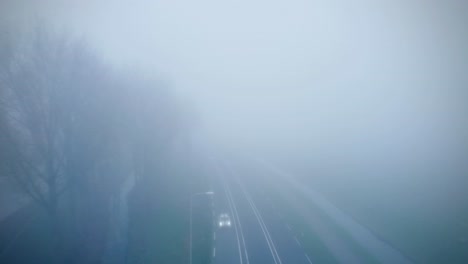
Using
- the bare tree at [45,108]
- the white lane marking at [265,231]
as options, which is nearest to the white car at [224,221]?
the white lane marking at [265,231]

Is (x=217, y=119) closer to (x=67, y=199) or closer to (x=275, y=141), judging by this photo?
(x=275, y=141)

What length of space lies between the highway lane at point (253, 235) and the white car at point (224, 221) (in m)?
0.53

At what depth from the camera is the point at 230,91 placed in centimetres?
17500

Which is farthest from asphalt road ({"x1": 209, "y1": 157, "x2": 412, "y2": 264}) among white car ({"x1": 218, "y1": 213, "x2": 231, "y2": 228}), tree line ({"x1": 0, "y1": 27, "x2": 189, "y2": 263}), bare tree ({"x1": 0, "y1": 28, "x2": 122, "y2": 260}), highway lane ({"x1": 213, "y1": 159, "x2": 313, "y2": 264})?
bare tree ({"x1": 0, "y1": 28, "x2": 122, "y2": 260})

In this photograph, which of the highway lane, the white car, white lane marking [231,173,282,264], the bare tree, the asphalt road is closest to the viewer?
the bare tree

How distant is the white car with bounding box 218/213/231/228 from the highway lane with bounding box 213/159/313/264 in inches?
20.7

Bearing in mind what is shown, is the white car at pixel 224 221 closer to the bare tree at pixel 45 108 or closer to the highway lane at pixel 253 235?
the highway lane at pixel 253 235

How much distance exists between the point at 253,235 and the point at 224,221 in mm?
3673

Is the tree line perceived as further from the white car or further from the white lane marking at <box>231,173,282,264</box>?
the white lane marking at <box>231,173,282,264</box>

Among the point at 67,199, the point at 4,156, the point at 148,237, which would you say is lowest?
the point at 148,237

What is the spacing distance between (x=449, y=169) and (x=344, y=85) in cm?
11022

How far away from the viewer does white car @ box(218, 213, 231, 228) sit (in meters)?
26.3

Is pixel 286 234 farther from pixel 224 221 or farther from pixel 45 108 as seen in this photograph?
pixel 45 108

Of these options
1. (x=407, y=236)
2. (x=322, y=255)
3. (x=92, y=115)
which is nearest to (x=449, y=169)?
(x=407, y=236)
